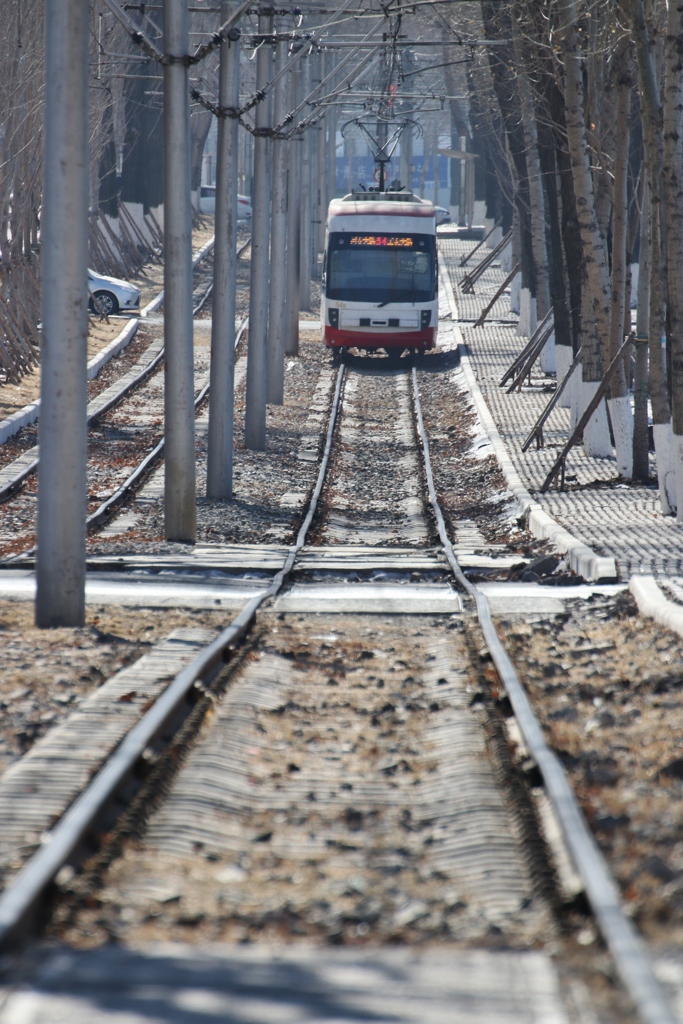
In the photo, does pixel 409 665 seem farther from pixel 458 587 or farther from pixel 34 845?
pixel 34 845

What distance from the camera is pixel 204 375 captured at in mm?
30891

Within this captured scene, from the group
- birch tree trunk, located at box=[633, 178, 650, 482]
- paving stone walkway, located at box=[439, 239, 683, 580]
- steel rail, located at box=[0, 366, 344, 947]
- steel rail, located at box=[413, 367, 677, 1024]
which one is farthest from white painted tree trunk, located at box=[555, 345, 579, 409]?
steel rail, located at box=[413, 367, 677, 1024]

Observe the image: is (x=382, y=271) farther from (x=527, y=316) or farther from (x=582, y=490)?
(x=582, y=490)

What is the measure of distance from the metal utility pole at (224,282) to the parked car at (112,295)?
2235 cm

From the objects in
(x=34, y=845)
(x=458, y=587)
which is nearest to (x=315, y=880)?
(x=34, y=845)

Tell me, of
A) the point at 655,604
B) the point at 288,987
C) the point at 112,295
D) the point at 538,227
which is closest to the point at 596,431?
Answer: the point at 655,604

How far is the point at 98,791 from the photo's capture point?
4773 millimetres

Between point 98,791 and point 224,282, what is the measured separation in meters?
12.0

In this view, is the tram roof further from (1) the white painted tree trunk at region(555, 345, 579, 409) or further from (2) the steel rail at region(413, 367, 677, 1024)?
(2) the steel rail at region(413, 367, 677, 1024)

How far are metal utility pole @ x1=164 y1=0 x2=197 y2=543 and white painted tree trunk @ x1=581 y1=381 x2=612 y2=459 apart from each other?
7.84 m

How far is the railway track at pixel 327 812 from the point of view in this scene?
156 inches

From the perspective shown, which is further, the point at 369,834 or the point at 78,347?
the point at 78,347

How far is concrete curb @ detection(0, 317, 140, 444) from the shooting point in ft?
68.7

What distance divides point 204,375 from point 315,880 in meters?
27.1
